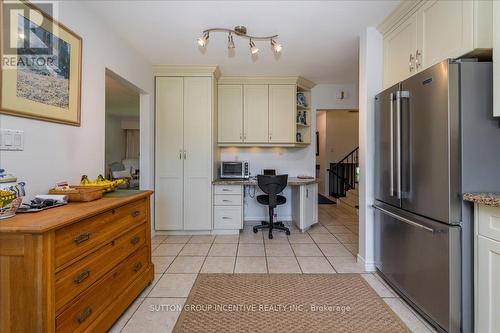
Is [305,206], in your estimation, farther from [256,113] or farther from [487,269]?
[487,269]

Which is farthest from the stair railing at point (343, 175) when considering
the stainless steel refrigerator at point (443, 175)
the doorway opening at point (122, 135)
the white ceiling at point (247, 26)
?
the doorway opening at point (122, 135)

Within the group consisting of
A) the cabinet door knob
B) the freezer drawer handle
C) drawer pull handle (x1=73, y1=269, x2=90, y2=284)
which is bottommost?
drawer pull handle (x1=73, y1=269, x2=90, y2=284)

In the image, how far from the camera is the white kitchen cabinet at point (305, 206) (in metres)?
3.68

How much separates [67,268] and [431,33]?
2.76m

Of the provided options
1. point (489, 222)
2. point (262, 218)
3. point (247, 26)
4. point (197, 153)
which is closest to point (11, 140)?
point (247, 26)

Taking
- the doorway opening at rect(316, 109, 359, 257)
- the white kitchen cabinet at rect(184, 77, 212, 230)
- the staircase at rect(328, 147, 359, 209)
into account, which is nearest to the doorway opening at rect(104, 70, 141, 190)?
the white kitchen cabinet at rect(184, 77, 212, 230)

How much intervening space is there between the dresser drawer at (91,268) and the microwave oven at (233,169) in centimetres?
220

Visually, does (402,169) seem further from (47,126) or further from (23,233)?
(47,126)

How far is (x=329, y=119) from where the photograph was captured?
801 cm

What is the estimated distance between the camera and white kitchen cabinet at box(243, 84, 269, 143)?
3.96 m

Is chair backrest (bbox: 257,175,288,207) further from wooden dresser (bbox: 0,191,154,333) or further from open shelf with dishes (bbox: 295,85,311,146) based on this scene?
wooden dresser (bbox: 0,191,154,333)

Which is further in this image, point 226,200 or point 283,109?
point 283,109

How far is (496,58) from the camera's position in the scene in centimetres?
133

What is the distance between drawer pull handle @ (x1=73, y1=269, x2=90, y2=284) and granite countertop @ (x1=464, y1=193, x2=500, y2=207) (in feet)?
7.18
